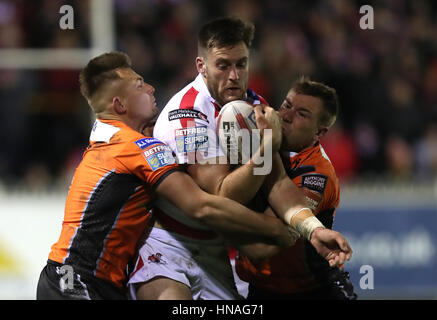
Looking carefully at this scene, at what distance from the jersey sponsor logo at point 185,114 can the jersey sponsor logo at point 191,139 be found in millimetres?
86

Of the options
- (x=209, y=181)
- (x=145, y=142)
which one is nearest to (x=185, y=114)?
(x=145, y=142)

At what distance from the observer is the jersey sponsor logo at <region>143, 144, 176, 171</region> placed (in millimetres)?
4828

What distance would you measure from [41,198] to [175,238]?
465 centimetres

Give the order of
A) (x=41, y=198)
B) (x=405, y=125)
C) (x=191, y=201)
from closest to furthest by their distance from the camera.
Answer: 1. (x=191, y=201)
2. (x=41, y=198)
3. (x=405, y=125)

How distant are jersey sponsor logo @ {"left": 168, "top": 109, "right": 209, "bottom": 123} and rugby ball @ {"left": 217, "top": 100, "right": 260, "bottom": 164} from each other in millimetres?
119

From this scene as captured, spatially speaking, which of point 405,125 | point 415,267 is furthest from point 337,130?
point 415,267

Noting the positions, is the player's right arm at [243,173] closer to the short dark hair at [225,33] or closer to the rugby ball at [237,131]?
the rugby ball at [237,131]

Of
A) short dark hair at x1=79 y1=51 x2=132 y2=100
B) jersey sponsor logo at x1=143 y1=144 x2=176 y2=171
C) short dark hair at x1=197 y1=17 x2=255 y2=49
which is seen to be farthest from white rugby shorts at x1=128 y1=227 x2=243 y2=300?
short dark hair at x1=197 y1=17 x2=255 y2=49

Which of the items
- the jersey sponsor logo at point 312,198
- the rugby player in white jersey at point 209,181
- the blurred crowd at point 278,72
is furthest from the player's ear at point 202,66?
the blurred crowd at point 278,72

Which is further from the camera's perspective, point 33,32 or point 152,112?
point 33,32

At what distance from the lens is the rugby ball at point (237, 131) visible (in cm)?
484

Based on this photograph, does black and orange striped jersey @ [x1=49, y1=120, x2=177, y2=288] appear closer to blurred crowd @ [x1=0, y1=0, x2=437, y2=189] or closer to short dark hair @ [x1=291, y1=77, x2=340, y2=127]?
short dark hair @ [x1=291, y1=77, x2=340, y2=127]

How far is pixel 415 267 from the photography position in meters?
10.1
